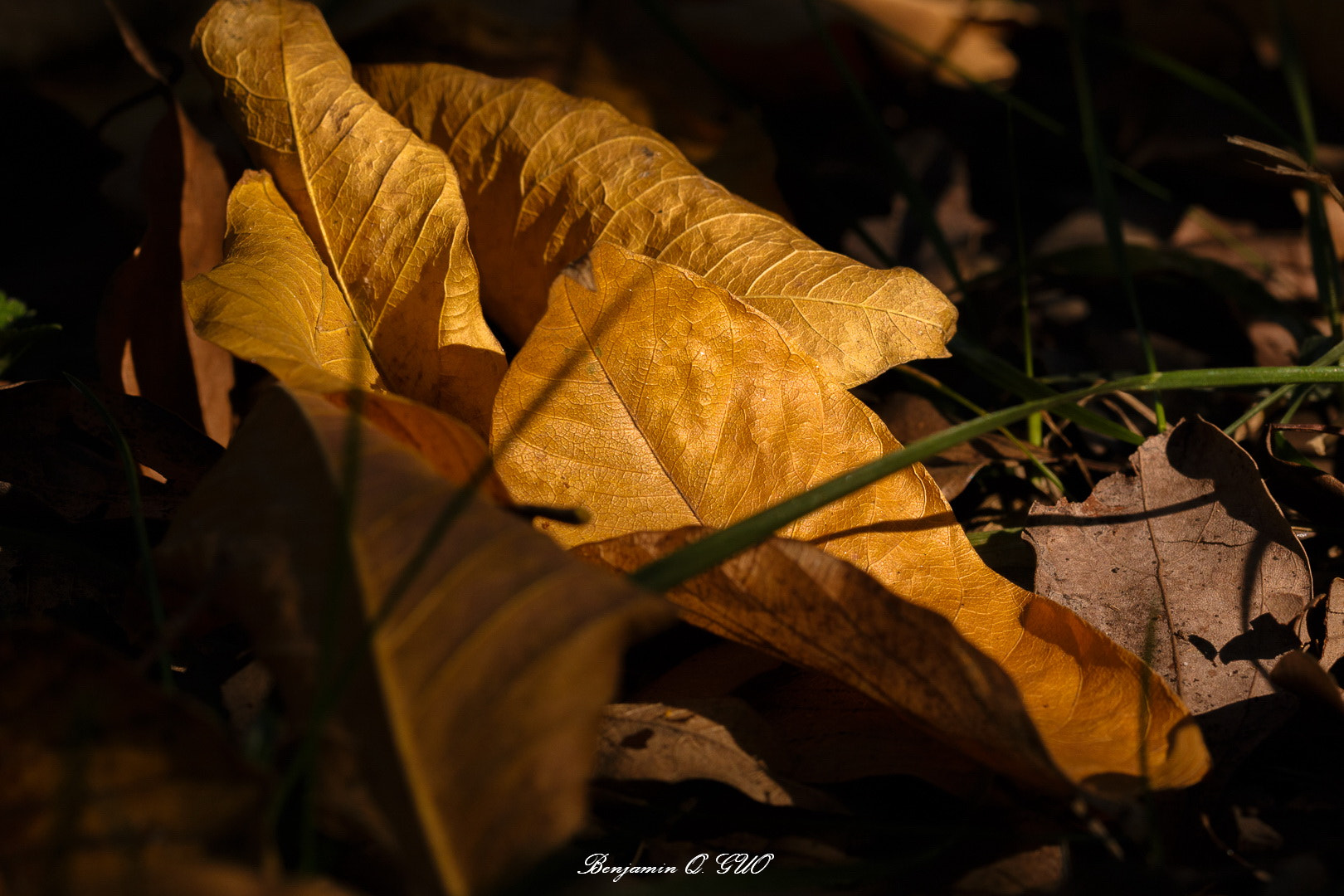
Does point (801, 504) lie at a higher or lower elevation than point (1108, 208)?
lower

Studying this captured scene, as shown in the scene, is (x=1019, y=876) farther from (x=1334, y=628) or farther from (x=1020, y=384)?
(x=1020, y=384)

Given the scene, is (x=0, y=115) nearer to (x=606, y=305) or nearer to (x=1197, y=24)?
(x=606, y=305)

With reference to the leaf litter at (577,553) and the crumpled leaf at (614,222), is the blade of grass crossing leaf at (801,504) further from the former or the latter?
the crumpled leaf at (614,222)

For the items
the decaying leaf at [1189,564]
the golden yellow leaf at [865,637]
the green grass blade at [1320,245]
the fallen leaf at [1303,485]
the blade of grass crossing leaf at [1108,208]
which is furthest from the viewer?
the green grass blade at [1320,245]

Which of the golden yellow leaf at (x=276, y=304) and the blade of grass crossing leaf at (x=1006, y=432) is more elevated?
the golden yellow leaf at (x=276, y=304)

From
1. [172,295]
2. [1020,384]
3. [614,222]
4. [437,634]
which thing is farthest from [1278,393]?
[172,295]

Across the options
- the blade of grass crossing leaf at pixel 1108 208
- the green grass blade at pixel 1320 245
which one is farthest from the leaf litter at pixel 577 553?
→ the green grass blade at pixel 1320 245

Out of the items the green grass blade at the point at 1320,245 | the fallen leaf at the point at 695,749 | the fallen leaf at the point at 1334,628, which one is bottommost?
the fallen leaf at the point at 695,749
